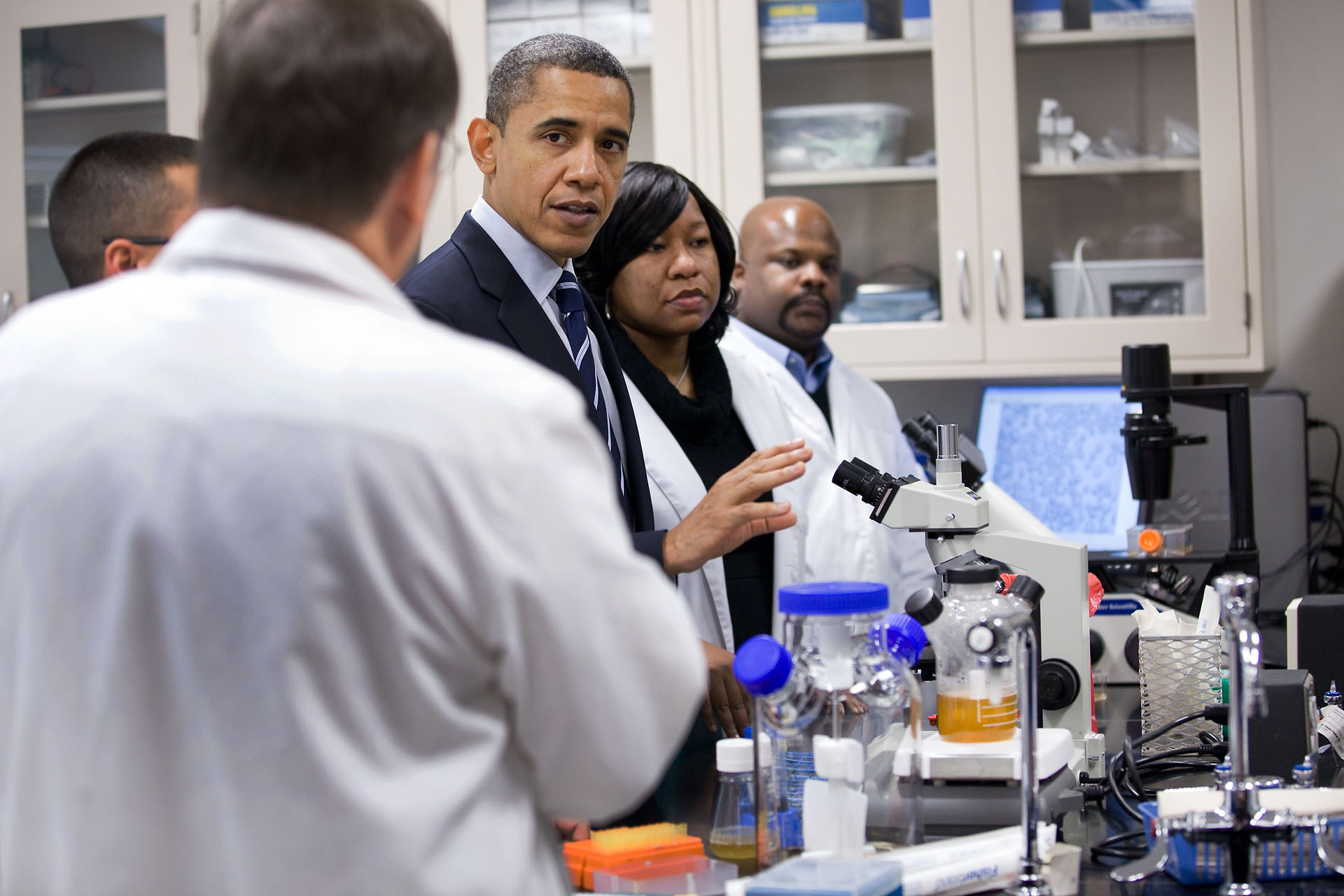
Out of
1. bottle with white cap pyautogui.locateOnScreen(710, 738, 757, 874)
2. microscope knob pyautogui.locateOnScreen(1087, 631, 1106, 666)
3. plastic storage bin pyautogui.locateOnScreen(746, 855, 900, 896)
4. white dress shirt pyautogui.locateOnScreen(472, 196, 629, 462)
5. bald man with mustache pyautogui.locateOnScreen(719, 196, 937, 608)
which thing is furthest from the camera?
bald man with mustache pyautogui.locateOnScreen(719, 196, 937, 608)

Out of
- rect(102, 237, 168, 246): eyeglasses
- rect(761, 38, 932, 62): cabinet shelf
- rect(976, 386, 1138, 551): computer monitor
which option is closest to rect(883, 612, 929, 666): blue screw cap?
rect(102, 237, 168, 246): eyeglasses

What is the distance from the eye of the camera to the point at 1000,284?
8.40 feet

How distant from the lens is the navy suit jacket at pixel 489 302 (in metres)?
1.39

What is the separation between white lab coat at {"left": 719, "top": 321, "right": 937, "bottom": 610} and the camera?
2209 mm

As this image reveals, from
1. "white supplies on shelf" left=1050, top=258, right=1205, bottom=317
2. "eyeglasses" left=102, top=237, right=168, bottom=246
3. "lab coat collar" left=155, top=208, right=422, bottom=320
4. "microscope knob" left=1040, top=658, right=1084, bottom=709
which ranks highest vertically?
"white supplies on shelf" left=1050, top=258, right=1205, bottom=317

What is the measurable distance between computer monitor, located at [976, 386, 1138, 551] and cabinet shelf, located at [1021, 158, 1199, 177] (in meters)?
0.44

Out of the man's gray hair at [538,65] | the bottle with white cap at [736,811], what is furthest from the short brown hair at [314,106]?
the man's gray hair at [538,65]

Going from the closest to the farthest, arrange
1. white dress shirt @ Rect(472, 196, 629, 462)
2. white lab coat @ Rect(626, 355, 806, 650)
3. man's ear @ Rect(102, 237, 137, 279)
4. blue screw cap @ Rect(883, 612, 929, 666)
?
blue screw cap @ Rect(883, 612, 929, 666) → man's ear @ Rect(102, 237, 137, 279) → white dress shirt @ Rect(472, 196, 629, 462) → white lab coat @ Rect(626, 355, 806, 650)

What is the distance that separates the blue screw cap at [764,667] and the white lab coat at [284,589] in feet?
1.04

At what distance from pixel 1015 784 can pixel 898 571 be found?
131cm

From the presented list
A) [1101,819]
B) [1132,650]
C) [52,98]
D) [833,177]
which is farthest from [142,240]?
[52,98]

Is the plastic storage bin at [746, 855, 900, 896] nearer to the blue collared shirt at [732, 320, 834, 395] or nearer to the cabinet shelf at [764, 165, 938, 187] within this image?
the blue collared shirt at [732, 320, 834, 395]

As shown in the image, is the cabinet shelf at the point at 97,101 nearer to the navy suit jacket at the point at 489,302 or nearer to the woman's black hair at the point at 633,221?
the woman's black hair at the point at 633,221

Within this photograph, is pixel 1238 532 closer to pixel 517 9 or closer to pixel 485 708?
pixel 485 708
